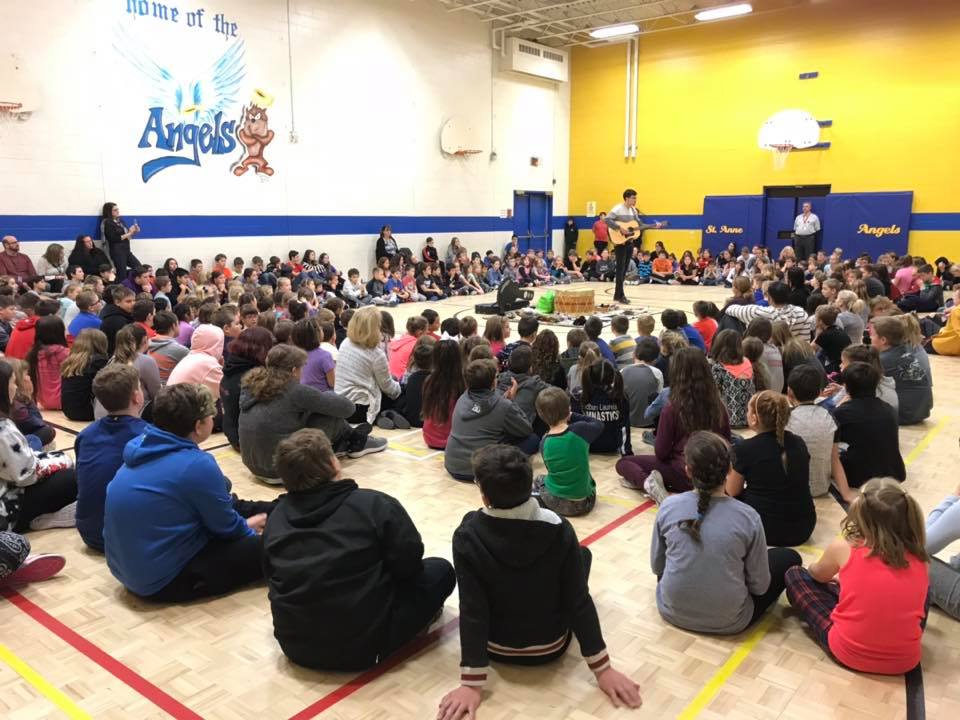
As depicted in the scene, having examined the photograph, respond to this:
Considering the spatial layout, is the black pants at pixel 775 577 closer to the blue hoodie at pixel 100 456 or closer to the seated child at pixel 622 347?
the blue hoodie at pixel 100 456

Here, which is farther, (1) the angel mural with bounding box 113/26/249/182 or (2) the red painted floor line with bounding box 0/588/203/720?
(1) the angel mural with bounding box 113/26/249/182

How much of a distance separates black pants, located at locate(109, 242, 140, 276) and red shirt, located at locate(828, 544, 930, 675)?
11596mm

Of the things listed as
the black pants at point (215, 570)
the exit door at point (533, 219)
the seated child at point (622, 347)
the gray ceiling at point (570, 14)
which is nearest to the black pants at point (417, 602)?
the black pants at point (215, 570)

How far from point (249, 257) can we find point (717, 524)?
41.0ft

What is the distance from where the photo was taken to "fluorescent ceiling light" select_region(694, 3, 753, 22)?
16.6 metres

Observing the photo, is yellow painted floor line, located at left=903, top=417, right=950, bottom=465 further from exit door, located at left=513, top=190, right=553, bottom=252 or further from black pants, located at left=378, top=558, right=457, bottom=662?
exit door, located at left=513, top=190, right=553, bottom=252

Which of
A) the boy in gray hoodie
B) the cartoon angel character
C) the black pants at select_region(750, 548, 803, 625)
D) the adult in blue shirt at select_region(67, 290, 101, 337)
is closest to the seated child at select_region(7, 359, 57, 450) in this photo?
the adult in blue shirt at select_region(67, 290, 101, 337)

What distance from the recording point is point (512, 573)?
8.40ft

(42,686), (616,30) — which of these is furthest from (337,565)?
(616,30)

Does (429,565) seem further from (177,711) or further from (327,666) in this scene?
(177,711)

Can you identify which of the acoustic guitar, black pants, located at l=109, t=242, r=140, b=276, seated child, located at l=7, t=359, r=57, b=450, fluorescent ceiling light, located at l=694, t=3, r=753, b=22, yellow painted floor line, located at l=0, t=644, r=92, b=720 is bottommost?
yellow painted floor line, located at l=0, t=644, r=92, b=720

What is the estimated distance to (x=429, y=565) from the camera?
119 inches

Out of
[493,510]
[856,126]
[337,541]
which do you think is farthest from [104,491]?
[856,126]

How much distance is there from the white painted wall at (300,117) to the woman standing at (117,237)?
286 millimetres
